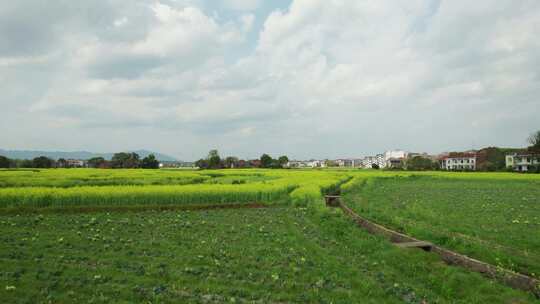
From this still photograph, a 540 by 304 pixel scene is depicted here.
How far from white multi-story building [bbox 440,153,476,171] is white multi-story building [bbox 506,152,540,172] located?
1296 centimetres

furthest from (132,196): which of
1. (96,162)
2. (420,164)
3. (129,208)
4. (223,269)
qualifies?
(96,162)

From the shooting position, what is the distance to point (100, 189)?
25.5 metres

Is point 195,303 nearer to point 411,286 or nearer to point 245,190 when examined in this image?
point 411,286

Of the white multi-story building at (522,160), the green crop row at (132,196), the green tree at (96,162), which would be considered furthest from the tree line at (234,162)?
the green crop row at (132,196)

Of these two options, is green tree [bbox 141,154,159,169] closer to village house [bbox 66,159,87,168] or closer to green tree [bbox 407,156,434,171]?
village house [bbox 66,159,87,168]

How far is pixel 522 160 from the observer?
9825cm

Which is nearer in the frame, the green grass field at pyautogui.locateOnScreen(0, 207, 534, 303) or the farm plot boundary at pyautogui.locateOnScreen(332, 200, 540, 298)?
the green grass field at pyautogui.locateOnScreen(0, 207, 534, 303)

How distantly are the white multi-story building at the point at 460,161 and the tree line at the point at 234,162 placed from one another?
66.2 metres

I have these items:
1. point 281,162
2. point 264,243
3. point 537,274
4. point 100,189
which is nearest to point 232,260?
point 264,243

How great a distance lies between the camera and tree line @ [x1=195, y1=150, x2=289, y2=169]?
409ft

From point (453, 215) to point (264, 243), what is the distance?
40.0 feet

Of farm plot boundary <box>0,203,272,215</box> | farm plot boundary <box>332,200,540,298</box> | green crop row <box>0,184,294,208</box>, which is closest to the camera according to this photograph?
farm plot boundary <box>332,200,540,298</box>

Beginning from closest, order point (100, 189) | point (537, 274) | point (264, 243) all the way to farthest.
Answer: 1. point (537, 274)
2. point (264, 243)
3. point (100, 189)

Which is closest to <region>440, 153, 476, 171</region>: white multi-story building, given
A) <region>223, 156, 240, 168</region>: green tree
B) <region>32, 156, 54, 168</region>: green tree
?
<region>223, 156, 240, 168</region>: green tree
